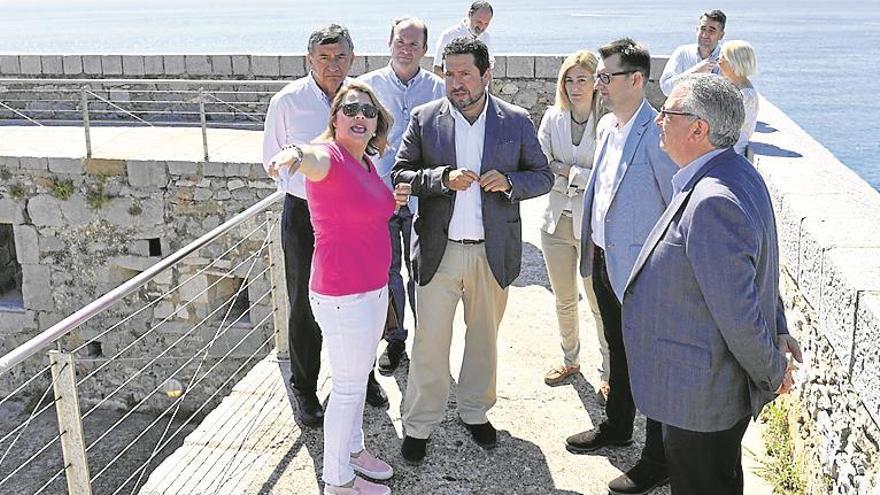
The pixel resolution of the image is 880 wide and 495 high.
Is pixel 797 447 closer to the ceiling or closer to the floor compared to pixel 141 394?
closer to the ceiling

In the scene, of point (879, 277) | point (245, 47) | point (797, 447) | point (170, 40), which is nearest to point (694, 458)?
point (879, 277)

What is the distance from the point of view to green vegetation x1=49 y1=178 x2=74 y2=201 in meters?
9.19

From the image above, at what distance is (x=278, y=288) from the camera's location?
195 inches

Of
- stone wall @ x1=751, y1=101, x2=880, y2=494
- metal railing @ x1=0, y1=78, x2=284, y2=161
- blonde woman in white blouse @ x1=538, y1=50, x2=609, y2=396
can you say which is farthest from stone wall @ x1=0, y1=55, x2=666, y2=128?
stone wall @ x1=751, y1=101, x2=880, y2=494

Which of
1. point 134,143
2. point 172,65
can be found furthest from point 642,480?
point 172,65

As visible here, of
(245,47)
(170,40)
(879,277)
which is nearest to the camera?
(879,277)

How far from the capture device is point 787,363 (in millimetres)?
2639

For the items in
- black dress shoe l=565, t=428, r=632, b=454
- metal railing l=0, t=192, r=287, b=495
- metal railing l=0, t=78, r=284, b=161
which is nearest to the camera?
black dress shoe l=565, t=428, r=632, b=454

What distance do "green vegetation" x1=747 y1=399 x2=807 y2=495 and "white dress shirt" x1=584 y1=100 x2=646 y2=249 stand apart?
1208 millimetres

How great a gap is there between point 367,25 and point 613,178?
61.9m

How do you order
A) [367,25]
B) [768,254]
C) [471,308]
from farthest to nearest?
[367,25] < [471,308] < [768,254]

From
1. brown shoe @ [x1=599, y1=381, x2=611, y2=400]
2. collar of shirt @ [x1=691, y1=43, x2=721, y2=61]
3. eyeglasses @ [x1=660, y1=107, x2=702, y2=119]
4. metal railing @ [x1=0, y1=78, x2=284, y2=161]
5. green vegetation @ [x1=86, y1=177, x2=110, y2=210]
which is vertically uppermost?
collar of shirt @ [x1=691, y1=43, x2=721, y2=61]

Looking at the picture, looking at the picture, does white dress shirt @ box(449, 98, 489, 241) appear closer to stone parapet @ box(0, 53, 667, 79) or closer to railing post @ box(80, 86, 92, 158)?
railing post @ box(80, 86, 92, 158)

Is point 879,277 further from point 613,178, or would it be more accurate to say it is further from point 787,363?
point 613,178
